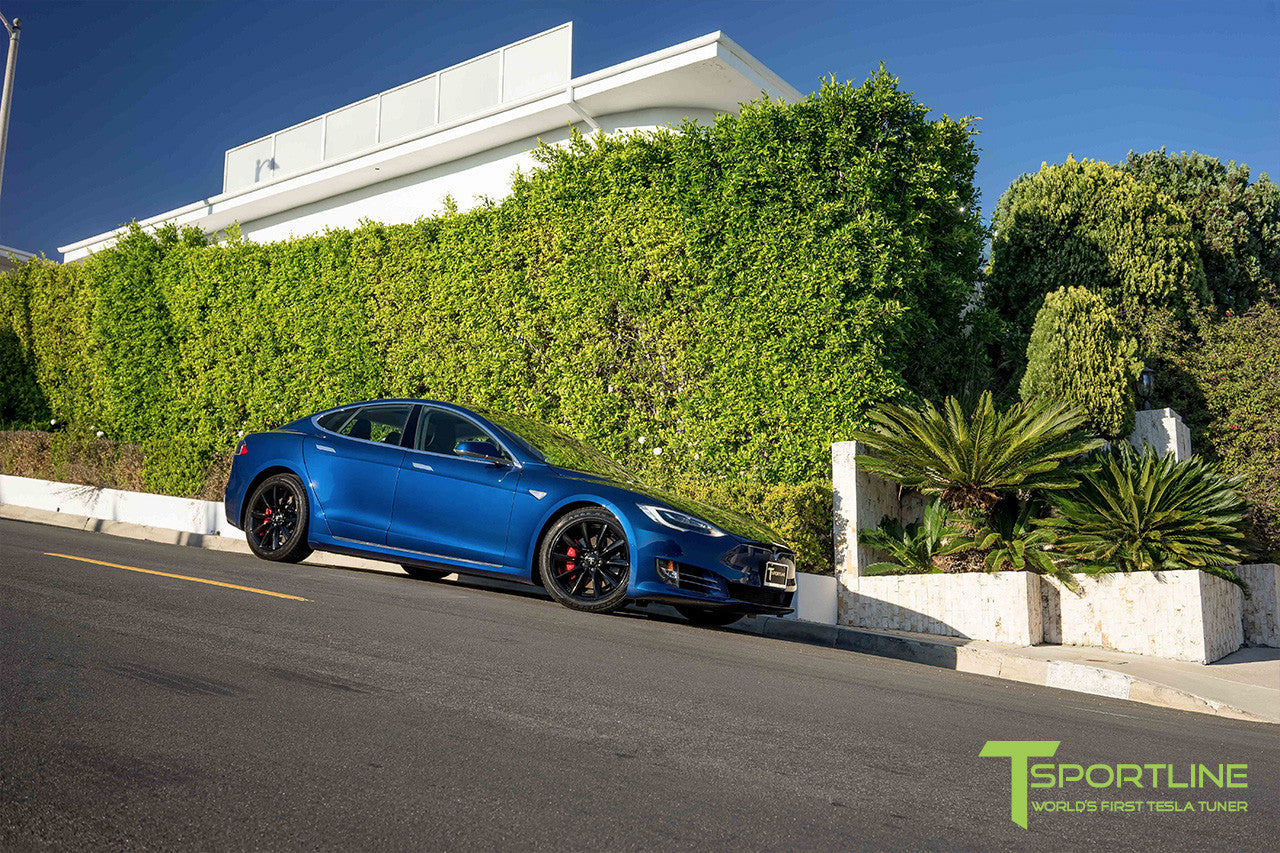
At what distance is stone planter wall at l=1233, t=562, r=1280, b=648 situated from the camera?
9.89 metres

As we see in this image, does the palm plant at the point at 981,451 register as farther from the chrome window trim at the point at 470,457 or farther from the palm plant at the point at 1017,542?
the chrome window trim at the point at 470,457

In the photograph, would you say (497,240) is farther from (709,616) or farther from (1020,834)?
(1020,834)

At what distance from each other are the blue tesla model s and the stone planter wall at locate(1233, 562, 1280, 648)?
5.76 meters

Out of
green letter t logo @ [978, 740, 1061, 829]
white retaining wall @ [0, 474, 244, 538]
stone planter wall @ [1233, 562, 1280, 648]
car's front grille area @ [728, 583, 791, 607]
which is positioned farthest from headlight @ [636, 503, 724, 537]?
white retaining wall @ [0, 474, 244, 538]

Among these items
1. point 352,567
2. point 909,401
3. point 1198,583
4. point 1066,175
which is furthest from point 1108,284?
point 352,567

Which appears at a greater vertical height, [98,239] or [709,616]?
[98,239]

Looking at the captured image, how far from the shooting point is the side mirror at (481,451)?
25.4 feet

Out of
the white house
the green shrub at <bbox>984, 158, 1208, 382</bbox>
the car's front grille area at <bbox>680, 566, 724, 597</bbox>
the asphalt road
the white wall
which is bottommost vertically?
the asphalt road

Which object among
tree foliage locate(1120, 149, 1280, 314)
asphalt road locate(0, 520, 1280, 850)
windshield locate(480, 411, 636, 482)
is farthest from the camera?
tree foliage locate(1120, 149, 1280, 314)

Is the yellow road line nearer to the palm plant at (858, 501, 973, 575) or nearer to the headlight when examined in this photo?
the headlight

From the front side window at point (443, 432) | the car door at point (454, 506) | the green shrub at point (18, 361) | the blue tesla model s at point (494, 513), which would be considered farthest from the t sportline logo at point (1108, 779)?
the green shrub at point (18, 361)

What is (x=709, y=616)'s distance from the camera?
8133mm

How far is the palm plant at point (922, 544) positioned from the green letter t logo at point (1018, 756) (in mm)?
5023

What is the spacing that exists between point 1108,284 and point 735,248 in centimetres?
970
